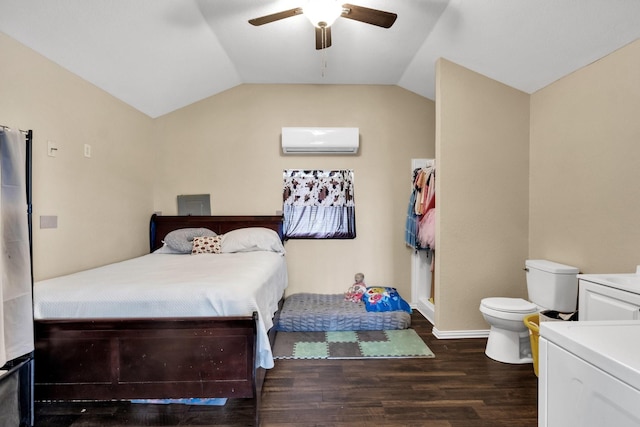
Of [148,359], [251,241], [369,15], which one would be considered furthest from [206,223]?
[369,15]

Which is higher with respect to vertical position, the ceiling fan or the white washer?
the ceiling fan

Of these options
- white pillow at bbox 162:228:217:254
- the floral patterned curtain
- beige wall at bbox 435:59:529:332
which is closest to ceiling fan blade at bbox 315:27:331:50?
beige wall at bbox 435:59:529:332

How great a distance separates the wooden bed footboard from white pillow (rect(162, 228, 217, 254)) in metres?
1.63

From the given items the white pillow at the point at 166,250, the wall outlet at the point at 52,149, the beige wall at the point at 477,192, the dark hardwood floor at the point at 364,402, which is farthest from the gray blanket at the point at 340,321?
the wall outlet at the point at 52,149

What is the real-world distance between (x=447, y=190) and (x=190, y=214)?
286cm

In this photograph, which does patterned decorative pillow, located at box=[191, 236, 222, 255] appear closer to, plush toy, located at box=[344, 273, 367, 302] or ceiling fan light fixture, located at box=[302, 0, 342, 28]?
plush toy, located at box=[344, 273, 367, 302]

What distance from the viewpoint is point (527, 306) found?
2426 mm

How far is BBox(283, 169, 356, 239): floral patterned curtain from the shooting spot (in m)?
3.76

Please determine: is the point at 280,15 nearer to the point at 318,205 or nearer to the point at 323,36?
the point at 323,36

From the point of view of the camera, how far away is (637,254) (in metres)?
1.99

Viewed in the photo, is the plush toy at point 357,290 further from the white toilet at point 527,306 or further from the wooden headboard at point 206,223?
the white toilet at point 527,306

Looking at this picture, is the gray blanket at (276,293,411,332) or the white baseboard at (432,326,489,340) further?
the gray blanket at (276,293,411,332)

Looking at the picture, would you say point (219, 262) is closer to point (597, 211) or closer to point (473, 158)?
point (473, 158)

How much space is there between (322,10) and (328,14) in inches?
1.6
